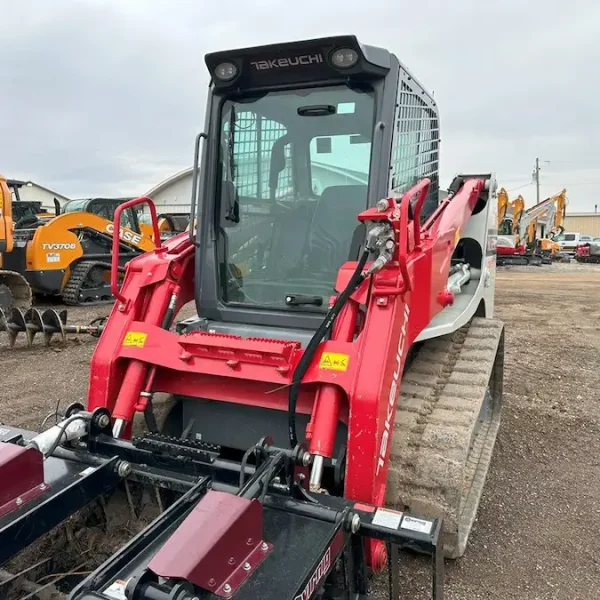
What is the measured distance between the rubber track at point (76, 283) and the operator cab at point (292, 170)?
831 cm

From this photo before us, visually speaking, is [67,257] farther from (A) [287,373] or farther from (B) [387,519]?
(B) [387,519]

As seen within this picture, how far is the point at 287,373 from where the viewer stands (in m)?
2.70

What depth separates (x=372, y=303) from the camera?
8.80ft

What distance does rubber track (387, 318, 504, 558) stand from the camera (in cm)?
253

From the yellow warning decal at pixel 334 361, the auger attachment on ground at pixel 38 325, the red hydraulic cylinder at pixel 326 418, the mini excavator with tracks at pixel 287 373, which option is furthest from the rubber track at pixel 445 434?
the auger attachment on ground at pixel 38 325

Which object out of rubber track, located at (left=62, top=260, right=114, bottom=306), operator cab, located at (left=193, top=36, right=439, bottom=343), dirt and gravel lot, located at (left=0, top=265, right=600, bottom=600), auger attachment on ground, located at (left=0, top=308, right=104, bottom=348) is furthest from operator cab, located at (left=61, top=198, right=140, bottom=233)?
operator cab, located at (left=193, top=36, right=439, bottom=343)

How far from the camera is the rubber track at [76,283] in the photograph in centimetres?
1103

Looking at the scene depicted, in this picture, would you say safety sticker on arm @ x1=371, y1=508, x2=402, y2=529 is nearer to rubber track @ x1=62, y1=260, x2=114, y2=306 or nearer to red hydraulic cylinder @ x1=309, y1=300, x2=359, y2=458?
red hydraulic cylinder @ x1=309, y1=300, x2=359, y2=458

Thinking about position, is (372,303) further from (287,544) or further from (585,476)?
(585,476)

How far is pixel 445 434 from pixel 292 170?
64.6 inches

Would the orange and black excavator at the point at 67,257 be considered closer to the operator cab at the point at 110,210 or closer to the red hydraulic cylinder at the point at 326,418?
the operator cab at the point at 110,210

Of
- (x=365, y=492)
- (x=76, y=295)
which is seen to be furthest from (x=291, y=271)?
(x=76, y=295)

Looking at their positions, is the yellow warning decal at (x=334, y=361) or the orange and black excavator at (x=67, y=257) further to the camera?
the orange and black excavator at (x=67, y=257)

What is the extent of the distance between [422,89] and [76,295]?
29.0 feet
